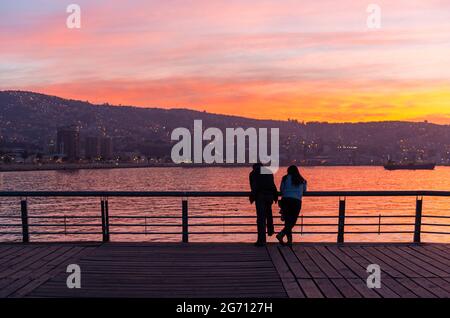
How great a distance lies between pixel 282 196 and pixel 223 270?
2663 mm

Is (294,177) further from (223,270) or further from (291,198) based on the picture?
(223,270)

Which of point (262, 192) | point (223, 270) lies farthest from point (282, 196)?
point (223, 270)

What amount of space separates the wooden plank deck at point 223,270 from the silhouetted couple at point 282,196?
0.41 metres

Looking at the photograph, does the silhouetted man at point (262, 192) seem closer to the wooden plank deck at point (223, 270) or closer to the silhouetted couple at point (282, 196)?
the silhouetted couple at point (282, 196)

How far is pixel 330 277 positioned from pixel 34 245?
6688 mm

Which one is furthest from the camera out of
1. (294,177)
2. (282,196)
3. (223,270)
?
(282,196)

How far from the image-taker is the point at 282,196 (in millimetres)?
10031

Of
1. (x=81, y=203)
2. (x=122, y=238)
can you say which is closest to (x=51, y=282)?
(x=122, y=238)

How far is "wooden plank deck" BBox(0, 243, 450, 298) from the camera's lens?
22.3 ft

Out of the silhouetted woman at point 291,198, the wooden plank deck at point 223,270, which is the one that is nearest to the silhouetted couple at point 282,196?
the silhouetted woman at point 291,198

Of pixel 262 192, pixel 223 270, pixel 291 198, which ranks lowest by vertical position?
pixel 223 270

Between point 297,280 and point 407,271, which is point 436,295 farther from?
point 297,280

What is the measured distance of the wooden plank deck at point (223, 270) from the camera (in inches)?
268
